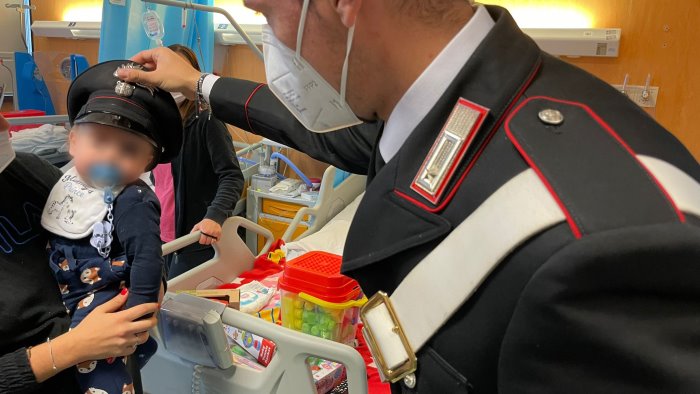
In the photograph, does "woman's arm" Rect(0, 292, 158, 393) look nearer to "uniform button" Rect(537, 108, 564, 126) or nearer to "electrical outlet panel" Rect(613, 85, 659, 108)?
"uniform button" Rect(537, 108, 564, 126)

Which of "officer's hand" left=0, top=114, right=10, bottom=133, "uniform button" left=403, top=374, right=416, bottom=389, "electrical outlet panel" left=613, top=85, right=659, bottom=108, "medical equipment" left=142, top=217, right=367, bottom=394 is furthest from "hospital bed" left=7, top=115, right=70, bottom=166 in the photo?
"electrical outlet panel" left=613, top=85, right=659, bottom=108

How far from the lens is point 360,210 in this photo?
3.07 feet

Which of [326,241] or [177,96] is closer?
[177,96]

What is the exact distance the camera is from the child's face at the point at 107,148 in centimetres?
150

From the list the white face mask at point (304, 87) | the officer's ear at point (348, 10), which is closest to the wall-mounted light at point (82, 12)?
the white face mask at point (304, 87)

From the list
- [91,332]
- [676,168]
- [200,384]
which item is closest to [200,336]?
[200,384]

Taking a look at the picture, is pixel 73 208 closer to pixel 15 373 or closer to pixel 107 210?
pixel 107 210

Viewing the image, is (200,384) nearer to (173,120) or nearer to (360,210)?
(173,120)

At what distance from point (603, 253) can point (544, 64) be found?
15.3 inches

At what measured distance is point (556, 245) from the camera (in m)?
0.67

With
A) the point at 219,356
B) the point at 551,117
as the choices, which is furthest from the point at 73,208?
the point at 551,117

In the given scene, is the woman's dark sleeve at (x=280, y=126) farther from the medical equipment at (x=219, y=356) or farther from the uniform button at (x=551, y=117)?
the uniform button at (x=551, y=117)

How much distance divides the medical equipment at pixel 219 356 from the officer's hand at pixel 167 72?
2.31ft

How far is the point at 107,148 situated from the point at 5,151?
0.26 metres
